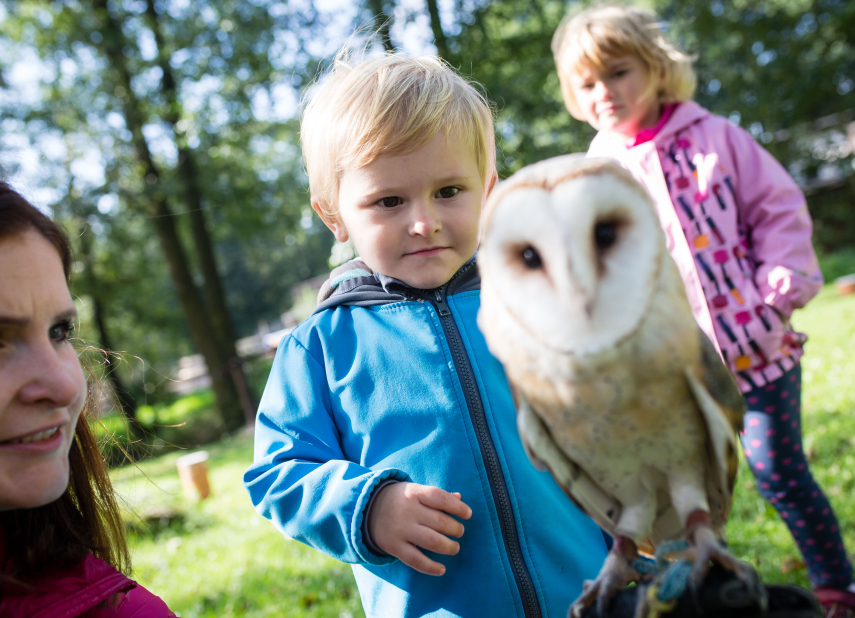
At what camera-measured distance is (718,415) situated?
2.32 feet

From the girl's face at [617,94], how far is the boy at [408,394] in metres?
0.23

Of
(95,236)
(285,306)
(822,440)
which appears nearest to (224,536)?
(822,440)

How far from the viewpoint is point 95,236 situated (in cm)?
1116

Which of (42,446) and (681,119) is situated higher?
(681,119)

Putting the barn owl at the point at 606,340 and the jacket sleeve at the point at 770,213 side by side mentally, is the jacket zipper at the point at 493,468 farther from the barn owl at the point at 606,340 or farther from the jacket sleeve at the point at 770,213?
the jacket sleeve at the point at 770,213

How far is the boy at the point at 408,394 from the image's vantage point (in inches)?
43.7

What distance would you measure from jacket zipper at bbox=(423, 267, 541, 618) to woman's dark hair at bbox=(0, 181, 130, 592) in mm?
826

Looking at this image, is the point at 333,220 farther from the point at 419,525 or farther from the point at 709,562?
the point at 709,562

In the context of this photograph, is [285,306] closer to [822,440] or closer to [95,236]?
[95,236]

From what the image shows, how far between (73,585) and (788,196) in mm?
1795

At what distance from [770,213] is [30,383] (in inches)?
61.7

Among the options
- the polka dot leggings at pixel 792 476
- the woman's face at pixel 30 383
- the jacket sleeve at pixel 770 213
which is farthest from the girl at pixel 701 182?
the woman's face at pixel 30 383

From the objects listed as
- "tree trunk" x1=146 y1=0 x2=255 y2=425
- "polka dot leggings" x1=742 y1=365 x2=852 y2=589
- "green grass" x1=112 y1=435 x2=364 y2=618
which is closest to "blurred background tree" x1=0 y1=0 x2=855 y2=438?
"tree trunk" x1=146 y1=0 x2=255 y2=425

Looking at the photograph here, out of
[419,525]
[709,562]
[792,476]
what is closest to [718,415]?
[709,562]
